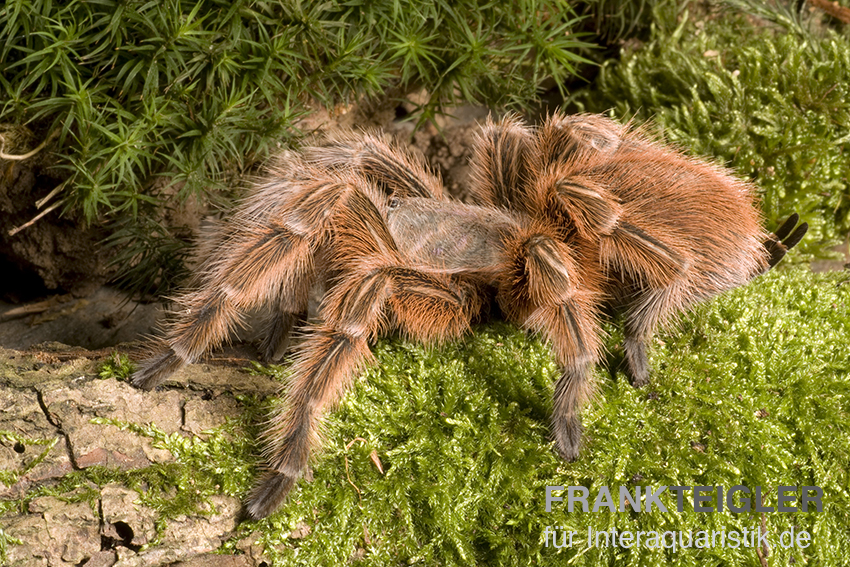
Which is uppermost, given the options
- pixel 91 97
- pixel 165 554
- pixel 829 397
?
pixel 91 97

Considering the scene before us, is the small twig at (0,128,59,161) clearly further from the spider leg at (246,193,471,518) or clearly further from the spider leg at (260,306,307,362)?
the spider leg at (246,193,471,518)

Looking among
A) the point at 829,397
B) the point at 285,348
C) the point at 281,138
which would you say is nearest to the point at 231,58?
the point at 281,138

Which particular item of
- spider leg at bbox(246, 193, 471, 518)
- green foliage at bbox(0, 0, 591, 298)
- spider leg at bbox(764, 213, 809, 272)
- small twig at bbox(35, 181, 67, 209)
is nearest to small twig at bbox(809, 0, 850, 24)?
green foliage at bbox(0, 0, 591, 298)

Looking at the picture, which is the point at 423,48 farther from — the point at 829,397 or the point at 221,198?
the point at 829,397

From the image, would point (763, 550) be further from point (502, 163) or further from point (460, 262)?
point (502, 163)

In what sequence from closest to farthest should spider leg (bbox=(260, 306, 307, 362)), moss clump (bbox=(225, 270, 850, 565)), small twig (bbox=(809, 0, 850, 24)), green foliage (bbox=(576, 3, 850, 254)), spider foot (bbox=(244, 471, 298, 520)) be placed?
spider foot (bbox=(244, 471, 298, 520)), moss clump (bbox=(225, 270, 850, 565)), spider leg (bbox=(260, 306, 307, 362)), green foliage (bbox=(576, 3, 850, 254)), small twig (bbox=(809, 0, 850, 24))

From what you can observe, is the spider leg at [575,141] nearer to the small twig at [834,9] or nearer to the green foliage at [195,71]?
the green foliage at [195,71]

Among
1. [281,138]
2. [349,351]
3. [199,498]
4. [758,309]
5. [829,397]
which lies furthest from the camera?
[281,138]
